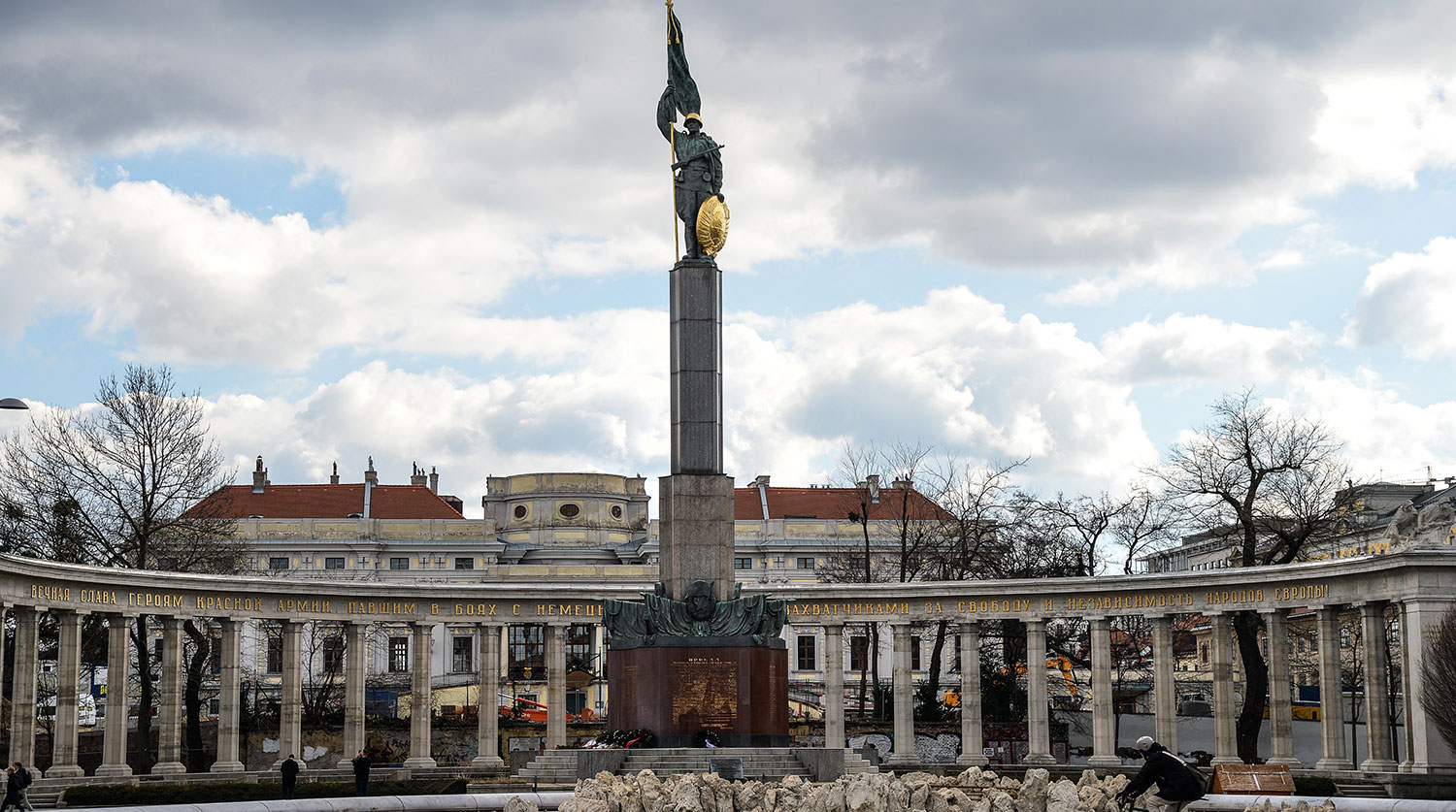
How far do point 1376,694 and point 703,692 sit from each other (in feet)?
66.5

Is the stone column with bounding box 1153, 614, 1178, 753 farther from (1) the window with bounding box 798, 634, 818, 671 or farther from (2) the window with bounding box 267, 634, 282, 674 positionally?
(1) the window with bounding box 798, 634, 818, 671

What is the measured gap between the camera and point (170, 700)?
2114 inches

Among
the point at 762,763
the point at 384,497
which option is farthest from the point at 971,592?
the point at 384,497

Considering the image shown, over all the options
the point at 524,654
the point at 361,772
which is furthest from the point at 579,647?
the point at 361,772

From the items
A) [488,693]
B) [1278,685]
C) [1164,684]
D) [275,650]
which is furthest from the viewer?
[275,650]

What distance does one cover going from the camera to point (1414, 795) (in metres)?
44.3

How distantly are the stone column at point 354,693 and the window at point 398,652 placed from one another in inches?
1869

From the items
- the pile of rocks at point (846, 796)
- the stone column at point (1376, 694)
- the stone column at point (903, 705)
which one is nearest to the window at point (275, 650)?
the stone column at point (903, 705)

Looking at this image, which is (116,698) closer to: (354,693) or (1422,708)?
(354,693)

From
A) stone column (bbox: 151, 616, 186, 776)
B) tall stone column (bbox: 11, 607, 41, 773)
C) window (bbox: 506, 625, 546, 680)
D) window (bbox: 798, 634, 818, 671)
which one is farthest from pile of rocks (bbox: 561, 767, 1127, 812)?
window (bbox: 798, 634, 818, 671)

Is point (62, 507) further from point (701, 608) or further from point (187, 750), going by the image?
point (701, 608)

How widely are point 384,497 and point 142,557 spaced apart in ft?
→ 204

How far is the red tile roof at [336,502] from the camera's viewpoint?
11475cm

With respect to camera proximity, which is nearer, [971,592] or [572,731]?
[971,592]
